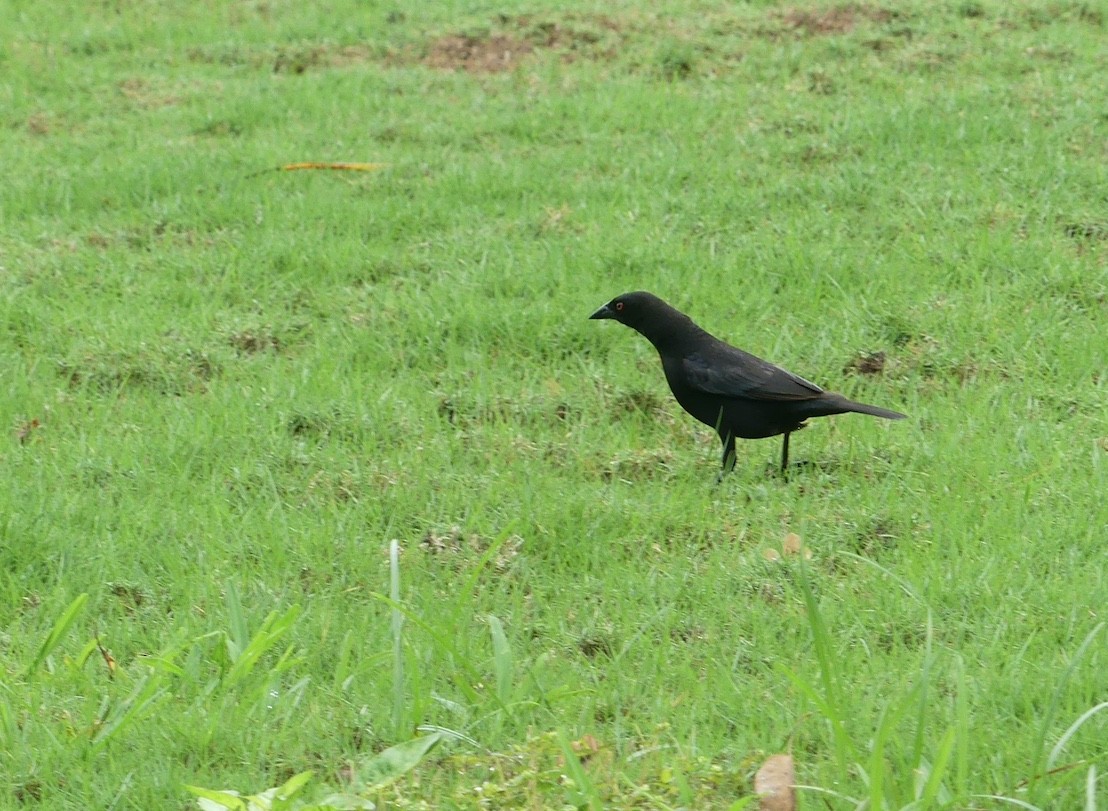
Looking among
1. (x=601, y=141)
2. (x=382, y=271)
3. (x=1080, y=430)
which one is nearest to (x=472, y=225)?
(x=382, y=271)

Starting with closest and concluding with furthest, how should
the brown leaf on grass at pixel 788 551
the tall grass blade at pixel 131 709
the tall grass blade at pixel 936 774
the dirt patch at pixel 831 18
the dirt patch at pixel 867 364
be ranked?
the tall grass blade at pixel 936 774
the tall grass blade at pixel 131 709
the brown leaf on grass at pixel 788 551
the dirt patch at pixel 867 364
the dirt patch at pixel 831 18

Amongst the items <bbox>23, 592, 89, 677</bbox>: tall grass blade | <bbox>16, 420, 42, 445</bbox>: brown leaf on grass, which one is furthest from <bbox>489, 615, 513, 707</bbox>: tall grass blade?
<bbox>16, 420, 42, 445</bbox>: brown leaf on grass

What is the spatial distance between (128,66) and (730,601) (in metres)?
8.28

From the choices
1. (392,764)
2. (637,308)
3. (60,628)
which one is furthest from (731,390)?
(60,628)

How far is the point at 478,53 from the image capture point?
435 inches

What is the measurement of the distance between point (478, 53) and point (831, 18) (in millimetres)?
2601

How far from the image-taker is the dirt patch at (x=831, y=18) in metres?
10.8

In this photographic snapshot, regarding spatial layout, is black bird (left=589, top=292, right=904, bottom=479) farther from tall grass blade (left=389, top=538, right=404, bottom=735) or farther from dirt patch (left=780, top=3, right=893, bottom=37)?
dirt patch (left=780, top=3, right=893, bottom=37)

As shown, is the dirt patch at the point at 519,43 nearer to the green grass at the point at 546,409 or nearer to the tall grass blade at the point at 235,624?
the green grass at the point at 546,409

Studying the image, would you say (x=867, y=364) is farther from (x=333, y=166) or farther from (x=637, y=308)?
(x=333, y=166)

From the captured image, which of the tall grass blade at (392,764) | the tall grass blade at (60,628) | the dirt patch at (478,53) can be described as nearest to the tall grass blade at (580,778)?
the tall grass blade at (392,764)

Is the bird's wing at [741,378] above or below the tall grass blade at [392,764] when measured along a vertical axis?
above

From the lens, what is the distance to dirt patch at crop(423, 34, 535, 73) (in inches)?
425

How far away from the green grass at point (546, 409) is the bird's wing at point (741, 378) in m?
0.31
